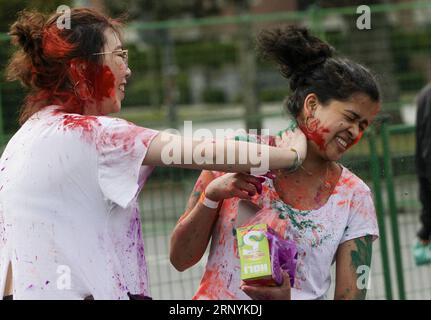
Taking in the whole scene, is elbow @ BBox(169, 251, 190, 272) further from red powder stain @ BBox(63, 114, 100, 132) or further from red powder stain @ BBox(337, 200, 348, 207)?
red powder stain @ BBox(63, 114, 100, 132)

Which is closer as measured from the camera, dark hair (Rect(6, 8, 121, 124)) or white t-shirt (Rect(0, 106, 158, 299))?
white t-shirt (Rect(0, 106, 158, 299))

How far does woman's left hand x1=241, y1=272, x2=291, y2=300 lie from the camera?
3.20 meters

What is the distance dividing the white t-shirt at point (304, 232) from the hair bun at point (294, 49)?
1.46ft

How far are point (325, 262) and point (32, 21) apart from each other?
4.18 feet

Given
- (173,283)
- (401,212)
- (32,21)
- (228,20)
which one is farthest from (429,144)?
(228,20)

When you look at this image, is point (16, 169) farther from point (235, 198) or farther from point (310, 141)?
point (310, 141)

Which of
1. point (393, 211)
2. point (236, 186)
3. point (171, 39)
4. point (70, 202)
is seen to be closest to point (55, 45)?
point (70, 202)

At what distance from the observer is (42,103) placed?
310 centimetres

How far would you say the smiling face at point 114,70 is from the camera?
10.3 ft

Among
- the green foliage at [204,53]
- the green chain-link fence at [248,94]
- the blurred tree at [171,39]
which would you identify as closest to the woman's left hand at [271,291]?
the green chain-link fence at [248,94]

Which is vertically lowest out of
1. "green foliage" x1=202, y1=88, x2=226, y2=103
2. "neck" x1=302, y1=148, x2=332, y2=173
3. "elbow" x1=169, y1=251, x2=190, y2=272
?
"elbow" x1=169, y1=251, x2=190, y2=272

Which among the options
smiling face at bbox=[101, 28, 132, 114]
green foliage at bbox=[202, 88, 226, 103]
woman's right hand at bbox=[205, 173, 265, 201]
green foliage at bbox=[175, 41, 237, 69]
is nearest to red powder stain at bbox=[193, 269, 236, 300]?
woman's right hand at bbox=[205, 173, 265, 201]

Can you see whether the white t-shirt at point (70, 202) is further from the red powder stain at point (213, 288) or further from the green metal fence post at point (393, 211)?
the green metal fence post at point (393, 211)

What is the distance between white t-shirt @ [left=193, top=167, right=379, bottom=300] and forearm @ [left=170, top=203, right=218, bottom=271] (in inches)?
1.8
